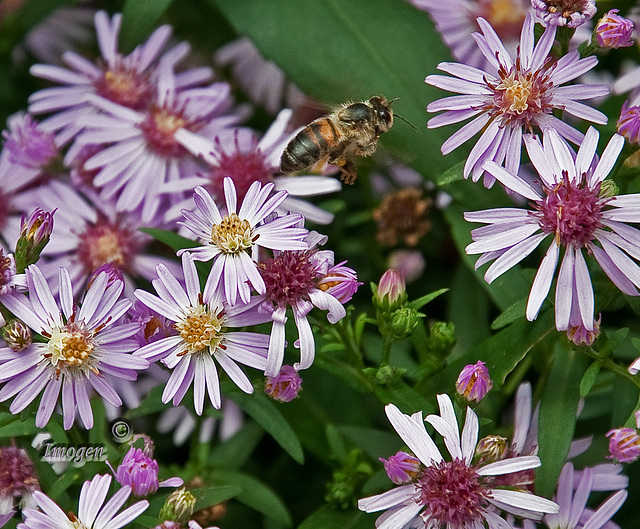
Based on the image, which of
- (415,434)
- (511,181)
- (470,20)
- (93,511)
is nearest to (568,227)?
(511,181)

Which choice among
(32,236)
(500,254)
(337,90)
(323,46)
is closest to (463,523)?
(500,254)

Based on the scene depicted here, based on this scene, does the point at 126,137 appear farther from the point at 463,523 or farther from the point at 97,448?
the point at 463,523

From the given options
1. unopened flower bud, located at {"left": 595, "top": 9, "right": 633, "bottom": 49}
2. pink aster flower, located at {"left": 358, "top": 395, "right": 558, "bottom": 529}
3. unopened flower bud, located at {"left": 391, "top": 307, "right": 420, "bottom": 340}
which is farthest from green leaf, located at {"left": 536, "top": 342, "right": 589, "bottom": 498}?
unopened flower bud, located at {"left": 595, "top": 9, "right": 633, "bottom": 49}

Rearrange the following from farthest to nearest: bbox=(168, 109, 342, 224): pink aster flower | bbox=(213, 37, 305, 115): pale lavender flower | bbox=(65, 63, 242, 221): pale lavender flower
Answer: bbox=(213, 37, 305, 115): pale lavender flower → bbox=(65, 63, 242, 221): pale lavender flower → bbox=(168, 109, 342, 224): pink aster flower

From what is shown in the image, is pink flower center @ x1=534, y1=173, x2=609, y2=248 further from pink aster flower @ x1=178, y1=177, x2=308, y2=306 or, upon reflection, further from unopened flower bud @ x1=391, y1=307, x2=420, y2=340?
pink aster flower @ x1=178, y1=177, x2=308, y2=306

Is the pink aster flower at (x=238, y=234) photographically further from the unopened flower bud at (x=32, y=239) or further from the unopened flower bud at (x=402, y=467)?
the unopened flower bud at (x=402, y=467)
